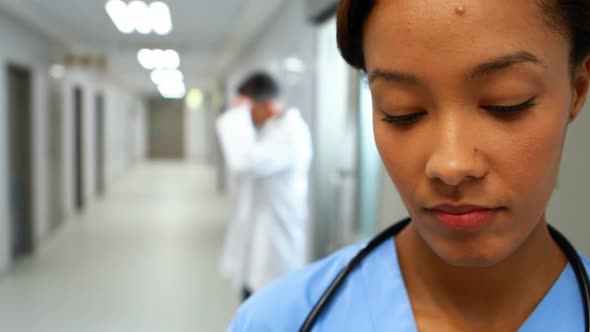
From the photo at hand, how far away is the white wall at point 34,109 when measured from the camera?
4277mm

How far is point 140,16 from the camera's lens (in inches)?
149

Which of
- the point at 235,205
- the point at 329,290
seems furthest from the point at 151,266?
the point at 329,290

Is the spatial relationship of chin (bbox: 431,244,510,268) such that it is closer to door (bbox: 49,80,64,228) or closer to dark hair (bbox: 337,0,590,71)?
dark hair (bbox: 337,0,590,71)

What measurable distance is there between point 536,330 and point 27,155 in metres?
5.26

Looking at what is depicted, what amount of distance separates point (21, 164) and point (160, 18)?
88.0 inches

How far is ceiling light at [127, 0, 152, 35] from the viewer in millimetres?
3398

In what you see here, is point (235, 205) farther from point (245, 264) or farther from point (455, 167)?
point (455, 167)

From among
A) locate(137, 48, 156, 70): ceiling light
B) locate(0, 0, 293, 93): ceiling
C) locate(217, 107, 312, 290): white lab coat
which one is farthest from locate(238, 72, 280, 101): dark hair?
locate(137, 48, 156, 70): ceiling light

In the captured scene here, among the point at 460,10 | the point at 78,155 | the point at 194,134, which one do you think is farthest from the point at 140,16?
the point at 194,134

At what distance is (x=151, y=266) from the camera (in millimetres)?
4652

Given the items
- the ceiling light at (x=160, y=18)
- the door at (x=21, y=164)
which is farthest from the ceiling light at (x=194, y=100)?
the ceiling light at (x=160, y=18)

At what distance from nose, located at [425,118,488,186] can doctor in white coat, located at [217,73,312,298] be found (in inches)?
84.9

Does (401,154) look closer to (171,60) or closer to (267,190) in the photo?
(267,190)

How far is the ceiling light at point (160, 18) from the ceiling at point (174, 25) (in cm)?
5
